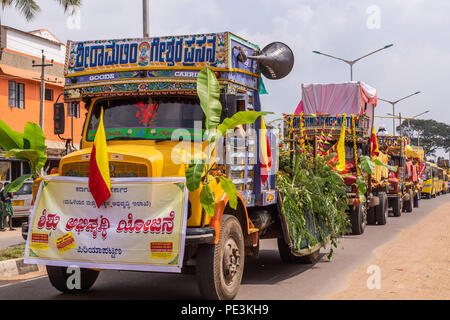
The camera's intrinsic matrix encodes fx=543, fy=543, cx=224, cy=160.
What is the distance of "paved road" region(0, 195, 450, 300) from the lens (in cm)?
703

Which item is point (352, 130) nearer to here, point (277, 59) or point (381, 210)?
point (381, 210)

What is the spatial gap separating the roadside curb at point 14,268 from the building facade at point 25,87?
15373mm

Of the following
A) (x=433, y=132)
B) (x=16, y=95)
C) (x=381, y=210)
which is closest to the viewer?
(x=381, y=210)

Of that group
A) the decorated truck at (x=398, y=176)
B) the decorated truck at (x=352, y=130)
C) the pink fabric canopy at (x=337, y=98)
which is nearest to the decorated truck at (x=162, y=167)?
the decorated truck at (x=352, y=130)

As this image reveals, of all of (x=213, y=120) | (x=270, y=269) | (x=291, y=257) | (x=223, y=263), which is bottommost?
(x=270, y=269)

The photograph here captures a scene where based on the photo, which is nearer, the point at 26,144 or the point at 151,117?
the point at 26,144

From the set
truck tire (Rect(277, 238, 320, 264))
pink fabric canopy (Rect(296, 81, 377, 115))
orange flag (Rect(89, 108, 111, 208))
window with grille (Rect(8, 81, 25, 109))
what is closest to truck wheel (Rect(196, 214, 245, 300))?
orange flag (Rect(89, 108, 111, 208))

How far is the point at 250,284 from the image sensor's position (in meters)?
7.77

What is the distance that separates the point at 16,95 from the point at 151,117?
72.4ft

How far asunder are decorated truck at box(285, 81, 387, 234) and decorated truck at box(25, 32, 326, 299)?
21.8 ft

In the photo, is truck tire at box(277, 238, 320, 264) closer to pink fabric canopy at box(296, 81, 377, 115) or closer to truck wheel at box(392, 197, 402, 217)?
pink fabric canopy at box(296, 81, 377, 115)

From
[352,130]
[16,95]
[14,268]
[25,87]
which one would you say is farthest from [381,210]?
[25,87]

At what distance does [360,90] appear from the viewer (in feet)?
52.9

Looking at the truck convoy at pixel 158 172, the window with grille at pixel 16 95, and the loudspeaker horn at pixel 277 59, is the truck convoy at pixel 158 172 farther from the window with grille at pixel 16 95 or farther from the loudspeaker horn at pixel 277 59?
the window with grille at pixel 16 95
